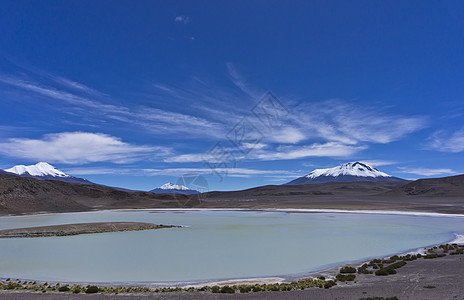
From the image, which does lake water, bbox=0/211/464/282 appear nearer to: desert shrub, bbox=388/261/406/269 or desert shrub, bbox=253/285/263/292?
desert shrub, bbox=253/285/263/292

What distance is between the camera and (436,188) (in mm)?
120500

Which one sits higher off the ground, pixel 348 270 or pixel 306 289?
pixel 348 270

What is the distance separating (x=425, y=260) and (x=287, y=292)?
8906 millimetres

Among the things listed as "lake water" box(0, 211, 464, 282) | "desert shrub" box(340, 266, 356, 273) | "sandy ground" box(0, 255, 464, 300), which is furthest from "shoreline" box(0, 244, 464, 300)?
"lake water" box(0, 211, 464, 282)

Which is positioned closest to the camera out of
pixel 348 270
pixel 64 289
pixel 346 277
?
pixel 64 289

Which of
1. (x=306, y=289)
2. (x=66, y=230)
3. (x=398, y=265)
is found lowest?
(x=306, y=289)

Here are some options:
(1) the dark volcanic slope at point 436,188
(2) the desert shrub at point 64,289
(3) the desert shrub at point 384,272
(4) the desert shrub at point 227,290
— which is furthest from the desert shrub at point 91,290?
(1) the dark volcanic slope at point 436,188

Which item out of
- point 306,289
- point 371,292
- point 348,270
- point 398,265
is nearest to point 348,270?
point 348,270

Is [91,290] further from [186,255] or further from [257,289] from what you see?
[186,255]

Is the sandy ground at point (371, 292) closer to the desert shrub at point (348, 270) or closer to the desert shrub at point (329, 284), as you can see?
the desert shrub at point (329, 284)

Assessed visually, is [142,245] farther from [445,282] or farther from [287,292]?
[445,282]

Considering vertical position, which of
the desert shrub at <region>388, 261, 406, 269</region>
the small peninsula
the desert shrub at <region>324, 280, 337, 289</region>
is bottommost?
the desert shrub at <region>324, 280, 337, 289</region>

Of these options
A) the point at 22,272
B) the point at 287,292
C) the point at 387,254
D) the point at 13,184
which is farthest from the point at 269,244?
the point at 13,184

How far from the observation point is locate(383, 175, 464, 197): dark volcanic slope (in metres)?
111
